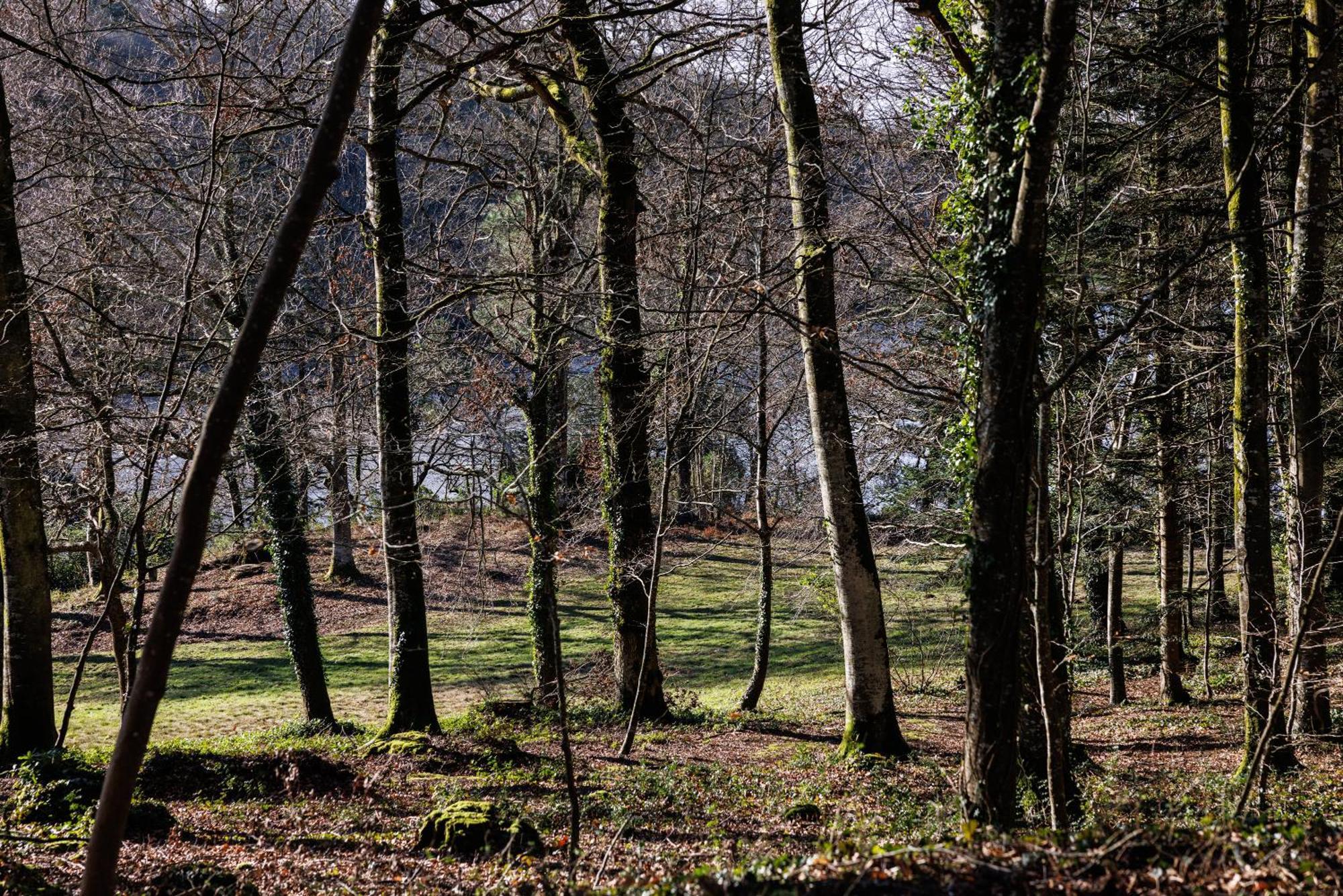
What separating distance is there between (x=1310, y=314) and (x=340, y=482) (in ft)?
59.8

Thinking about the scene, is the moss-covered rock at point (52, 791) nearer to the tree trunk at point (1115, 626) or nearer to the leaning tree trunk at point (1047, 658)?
the leaning tree trunk at point (1047, 658)

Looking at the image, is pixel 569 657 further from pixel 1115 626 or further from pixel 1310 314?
pixel 1310 314

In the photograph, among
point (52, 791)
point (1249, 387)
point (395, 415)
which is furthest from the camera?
point (395, 415)

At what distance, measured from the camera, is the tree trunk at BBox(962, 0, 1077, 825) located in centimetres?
484

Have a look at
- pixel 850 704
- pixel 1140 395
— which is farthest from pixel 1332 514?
pixel 850 704

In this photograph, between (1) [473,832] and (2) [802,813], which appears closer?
(1) [473,832]

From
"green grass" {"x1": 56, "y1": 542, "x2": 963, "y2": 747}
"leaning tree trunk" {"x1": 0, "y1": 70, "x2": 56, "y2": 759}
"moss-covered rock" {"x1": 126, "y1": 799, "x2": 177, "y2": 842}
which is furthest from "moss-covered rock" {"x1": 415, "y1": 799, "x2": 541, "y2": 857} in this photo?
"green grass" {"x1": 56, "y1": 542, "x2": 963, "y2": 747}

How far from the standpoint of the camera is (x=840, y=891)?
11.6 ft

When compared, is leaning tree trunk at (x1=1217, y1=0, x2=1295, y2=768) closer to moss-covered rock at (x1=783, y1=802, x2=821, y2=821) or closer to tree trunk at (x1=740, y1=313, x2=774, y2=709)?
moss-covered rock at (x1=783, y1=802, x2=821, y2=821)

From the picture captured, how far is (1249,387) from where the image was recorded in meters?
9.07

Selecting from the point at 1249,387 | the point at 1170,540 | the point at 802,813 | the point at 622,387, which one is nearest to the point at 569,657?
the point at 622,387

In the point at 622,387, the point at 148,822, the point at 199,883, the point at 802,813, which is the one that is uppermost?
the point at 622,387

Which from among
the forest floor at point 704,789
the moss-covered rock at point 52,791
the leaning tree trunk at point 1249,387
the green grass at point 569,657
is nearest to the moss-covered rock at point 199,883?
the forest floor at point 704,789

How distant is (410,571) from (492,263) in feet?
37.7
